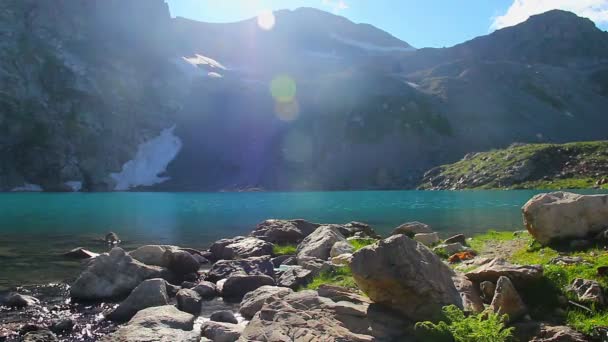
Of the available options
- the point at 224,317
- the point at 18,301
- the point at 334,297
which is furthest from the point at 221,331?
the point at 18,301

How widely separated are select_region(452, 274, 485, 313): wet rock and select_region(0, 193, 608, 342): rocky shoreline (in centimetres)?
4

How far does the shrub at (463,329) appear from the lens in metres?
9.37

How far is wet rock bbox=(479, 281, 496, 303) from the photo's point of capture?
12.3 metres

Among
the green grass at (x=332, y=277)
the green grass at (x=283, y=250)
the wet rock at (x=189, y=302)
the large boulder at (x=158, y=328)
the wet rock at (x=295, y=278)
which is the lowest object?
the green grass at (x=283, y=250)

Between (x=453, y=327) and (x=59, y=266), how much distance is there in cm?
2418

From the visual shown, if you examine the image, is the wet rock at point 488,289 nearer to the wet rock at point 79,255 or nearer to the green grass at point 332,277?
the green grass at point 332,277

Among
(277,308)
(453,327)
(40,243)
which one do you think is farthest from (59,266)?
(453,327)

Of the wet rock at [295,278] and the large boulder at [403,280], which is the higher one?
the large boulder at [403,280]

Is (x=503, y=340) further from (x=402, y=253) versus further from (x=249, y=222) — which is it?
(x=249, y=222)

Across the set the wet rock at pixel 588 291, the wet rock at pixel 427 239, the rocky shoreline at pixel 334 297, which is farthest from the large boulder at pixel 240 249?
the wet rock at pixel 588 291

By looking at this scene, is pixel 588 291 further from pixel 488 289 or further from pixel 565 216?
pixel 565 216

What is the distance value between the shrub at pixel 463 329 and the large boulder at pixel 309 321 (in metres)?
1.34

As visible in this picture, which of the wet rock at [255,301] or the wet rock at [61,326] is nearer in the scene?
the wet rock at [61,326]

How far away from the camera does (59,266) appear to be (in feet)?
87.0
